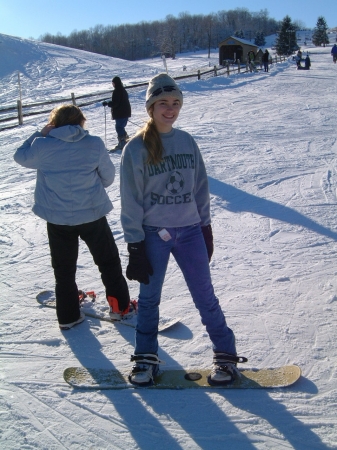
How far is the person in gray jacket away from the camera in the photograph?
9.66ft

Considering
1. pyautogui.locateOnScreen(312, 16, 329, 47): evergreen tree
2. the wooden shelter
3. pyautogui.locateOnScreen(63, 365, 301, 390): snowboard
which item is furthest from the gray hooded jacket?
pyautogui.locateOnScreen(312, 16, 329, 47): evergreen tree

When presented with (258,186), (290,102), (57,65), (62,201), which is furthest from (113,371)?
(57,65)

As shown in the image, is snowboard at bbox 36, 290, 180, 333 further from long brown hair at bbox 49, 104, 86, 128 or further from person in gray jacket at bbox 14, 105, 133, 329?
long brown hair at bbox 49, 104, 86, 128

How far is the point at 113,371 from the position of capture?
2840 mm

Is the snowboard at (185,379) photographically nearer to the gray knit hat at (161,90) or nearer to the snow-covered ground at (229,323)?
the snow-covered ground at (229,323)

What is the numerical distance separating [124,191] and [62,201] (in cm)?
80

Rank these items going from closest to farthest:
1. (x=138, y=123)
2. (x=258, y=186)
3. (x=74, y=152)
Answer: (x=74, y=152) → (x=258, y=186) → (x=138, y=123)

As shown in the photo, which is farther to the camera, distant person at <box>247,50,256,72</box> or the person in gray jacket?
distant person at <box>247,50,256,72</box>

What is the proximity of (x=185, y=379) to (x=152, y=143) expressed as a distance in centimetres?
148

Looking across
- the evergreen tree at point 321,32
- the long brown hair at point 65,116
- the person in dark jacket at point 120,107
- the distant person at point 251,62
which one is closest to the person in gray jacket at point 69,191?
the long brown hair at point 65,116

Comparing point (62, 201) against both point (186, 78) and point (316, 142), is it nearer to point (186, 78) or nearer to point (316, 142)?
point (316, 142)

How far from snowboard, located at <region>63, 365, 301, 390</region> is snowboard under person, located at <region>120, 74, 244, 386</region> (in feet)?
0.32

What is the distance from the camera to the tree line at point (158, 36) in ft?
324

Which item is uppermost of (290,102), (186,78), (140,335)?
(186,78)
